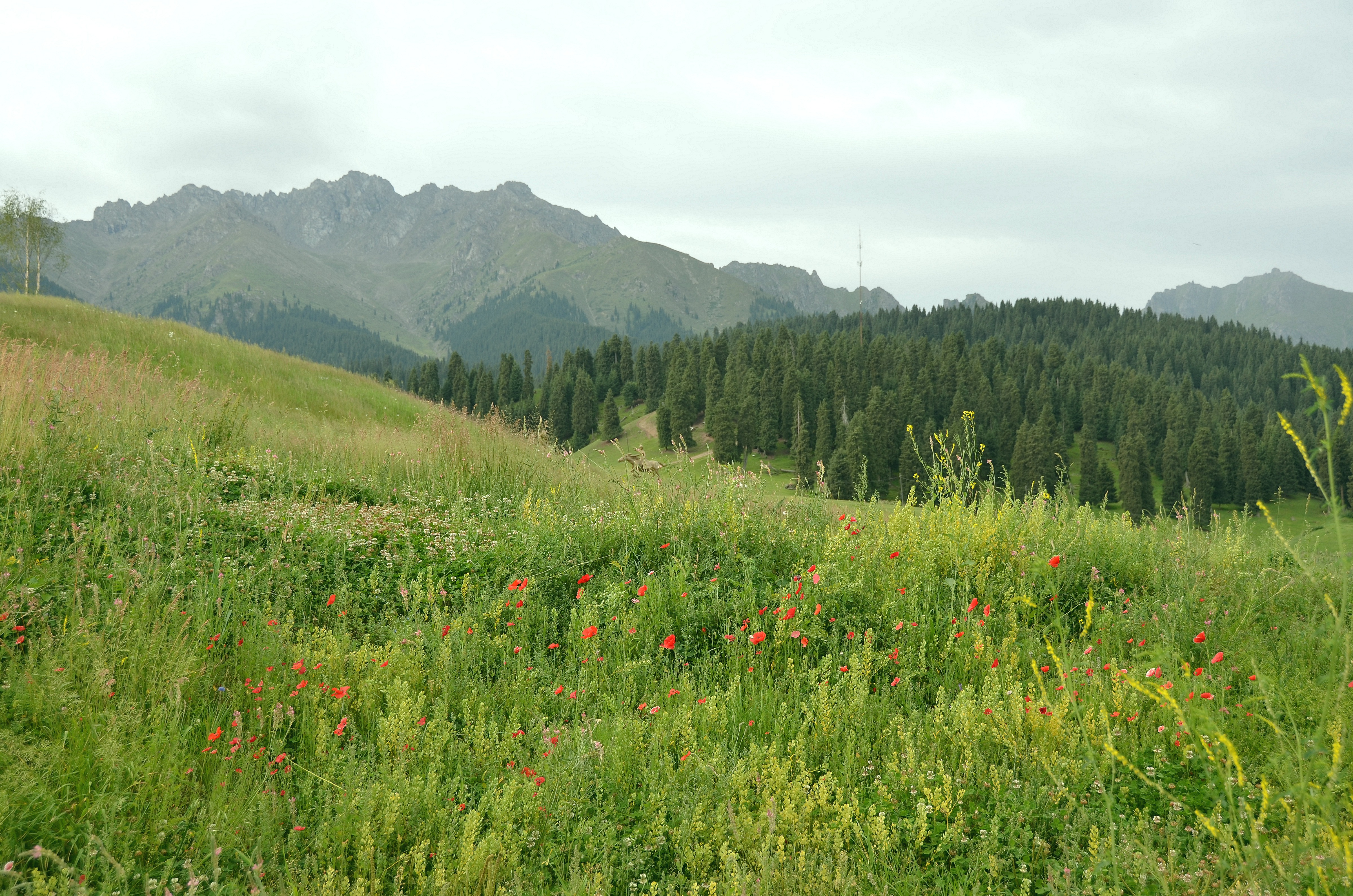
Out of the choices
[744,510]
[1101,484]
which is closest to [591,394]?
[1101,484]

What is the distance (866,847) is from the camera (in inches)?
124

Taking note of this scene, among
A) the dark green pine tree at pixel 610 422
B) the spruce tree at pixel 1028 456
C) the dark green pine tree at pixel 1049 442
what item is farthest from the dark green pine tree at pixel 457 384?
the dark green pine tree at pixel 1049 442

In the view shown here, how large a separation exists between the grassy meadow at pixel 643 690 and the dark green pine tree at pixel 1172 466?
102m

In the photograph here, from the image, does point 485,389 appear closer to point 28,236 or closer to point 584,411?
point 584,411

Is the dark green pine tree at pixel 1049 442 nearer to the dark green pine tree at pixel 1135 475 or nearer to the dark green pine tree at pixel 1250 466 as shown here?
the dark green pine tree at pixel 1135 475

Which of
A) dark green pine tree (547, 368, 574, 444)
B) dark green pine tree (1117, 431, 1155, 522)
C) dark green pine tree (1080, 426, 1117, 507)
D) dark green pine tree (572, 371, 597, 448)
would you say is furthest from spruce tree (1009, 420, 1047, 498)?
dark green pine tree (547, 368, 574, 444)

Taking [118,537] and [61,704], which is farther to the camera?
[118,537]

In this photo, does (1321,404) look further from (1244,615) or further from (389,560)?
(389,560)

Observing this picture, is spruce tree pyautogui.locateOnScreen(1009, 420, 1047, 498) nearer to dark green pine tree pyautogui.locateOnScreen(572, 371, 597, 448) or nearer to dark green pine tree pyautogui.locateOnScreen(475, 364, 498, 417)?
dark green pine tree pyautogui.locateOnScreen(572, 371, 597, 448)

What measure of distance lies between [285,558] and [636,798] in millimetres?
3919

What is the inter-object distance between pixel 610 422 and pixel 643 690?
353 ft

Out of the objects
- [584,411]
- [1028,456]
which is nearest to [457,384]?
[584,411]

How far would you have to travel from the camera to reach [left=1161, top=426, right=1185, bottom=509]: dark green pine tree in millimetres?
91312

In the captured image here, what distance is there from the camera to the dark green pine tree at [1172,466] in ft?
300
